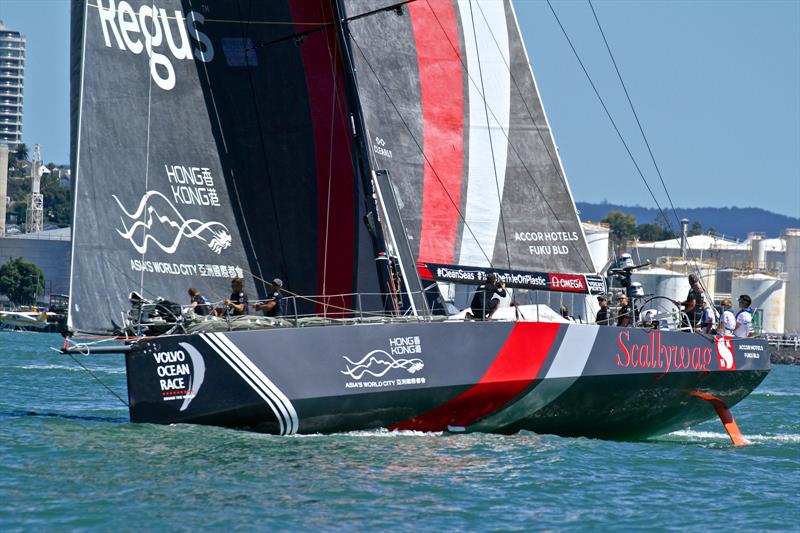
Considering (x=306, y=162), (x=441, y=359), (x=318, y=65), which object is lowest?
(x=441, y=359)

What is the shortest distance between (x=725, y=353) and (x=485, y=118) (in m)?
4.00

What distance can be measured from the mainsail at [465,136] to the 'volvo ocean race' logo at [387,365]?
2945 millimetres

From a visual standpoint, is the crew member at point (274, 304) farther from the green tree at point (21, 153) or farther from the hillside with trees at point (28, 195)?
the green tree at point (21, 153)

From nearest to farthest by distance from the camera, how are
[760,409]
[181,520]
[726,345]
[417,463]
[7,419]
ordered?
[181,520]
[417,463]
[7,419]
[726,345]
[760,409]

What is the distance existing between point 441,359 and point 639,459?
7.57 feet

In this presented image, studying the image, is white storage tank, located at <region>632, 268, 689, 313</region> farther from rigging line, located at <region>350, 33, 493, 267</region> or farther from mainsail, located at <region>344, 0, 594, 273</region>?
rigging line, located at <region>350, 33, 493, 267</region>

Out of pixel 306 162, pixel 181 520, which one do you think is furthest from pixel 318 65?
pixel 181 520

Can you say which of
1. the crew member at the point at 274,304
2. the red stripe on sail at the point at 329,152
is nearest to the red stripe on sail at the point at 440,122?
the red stripe on sail at the point at 329,152

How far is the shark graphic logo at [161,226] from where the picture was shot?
45.2ft

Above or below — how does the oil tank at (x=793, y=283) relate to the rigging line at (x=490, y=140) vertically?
below

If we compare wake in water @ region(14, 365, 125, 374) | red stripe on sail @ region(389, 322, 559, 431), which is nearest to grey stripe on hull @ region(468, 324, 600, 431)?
red stripe on sail @ region(389, 322, 559, 431)

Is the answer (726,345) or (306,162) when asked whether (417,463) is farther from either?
(726,345)

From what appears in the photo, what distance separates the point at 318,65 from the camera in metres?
15.4

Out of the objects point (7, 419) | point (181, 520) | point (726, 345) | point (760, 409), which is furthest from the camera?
point (760, 409)
